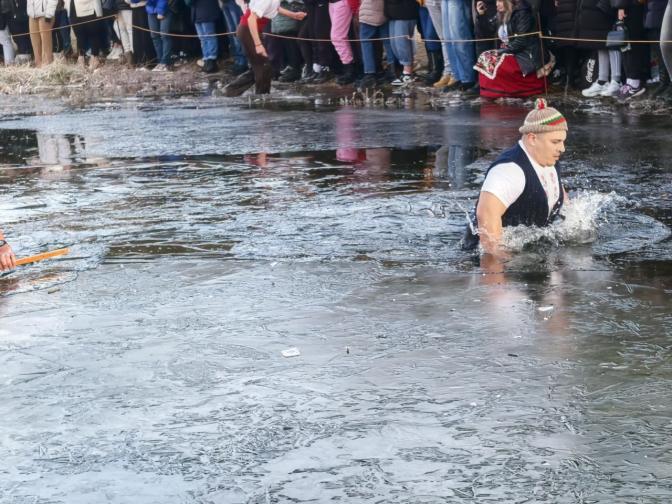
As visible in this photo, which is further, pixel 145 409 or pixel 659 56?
pixel 659 56

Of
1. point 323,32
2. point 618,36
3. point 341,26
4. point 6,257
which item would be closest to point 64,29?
point 323,32

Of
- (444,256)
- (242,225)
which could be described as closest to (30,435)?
(444,256)

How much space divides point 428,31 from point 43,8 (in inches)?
485

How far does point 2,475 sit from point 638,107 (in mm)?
11535

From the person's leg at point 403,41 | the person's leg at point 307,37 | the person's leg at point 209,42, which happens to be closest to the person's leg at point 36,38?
the person's leg at point 209,42

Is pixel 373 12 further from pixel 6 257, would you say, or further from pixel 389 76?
pixel 6 257

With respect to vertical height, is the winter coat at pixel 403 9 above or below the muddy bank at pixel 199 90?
above

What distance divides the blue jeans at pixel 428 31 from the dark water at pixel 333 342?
7.42 metres

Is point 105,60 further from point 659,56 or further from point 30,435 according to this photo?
point 30,435

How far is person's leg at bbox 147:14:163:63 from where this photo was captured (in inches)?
984

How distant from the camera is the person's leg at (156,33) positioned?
82.0 ft

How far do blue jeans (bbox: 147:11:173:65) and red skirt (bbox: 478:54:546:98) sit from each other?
9.50 metres

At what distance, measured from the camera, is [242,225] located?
892 centimetres

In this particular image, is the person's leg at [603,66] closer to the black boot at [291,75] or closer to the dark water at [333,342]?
the dark water at [333,342]
